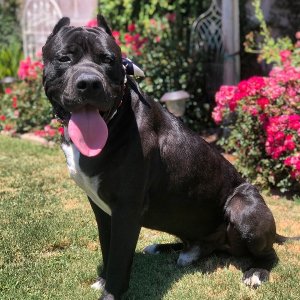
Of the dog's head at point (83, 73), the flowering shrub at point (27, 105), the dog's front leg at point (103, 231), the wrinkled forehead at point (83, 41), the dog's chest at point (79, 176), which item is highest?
the wrinkled forehead at point (83, 41)

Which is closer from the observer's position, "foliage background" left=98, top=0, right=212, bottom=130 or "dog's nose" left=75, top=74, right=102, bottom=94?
"dog's nose" left=75, top=74, right=102, bottom=94

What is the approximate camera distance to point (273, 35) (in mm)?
8469

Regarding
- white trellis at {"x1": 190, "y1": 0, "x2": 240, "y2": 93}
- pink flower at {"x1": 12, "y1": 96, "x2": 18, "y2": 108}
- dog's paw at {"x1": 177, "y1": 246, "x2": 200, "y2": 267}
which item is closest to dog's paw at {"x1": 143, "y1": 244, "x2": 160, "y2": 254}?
dog's paw at {"x1": 177, "y1": 246, "x2": 200, "y2": 267}

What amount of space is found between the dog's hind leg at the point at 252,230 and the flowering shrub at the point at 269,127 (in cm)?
166

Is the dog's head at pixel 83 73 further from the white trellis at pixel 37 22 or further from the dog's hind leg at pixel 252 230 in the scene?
the white trellis at pixel 37 22

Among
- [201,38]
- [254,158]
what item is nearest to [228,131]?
[254,158]

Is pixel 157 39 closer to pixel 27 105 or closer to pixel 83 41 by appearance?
pixel 27 105

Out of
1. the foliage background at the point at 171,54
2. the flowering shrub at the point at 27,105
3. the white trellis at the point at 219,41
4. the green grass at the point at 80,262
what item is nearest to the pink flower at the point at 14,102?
the flowering shrub at the point at 27,105

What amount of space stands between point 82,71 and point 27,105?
5656 mm

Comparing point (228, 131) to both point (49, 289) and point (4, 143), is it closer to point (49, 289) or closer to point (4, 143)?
point (4, 143)

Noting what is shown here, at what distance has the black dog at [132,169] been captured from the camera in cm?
277

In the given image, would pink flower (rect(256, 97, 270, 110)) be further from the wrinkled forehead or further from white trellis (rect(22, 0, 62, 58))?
white trellis (rect(22, 0, 62, 58))

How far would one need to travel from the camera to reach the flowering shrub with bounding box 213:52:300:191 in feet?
17.2

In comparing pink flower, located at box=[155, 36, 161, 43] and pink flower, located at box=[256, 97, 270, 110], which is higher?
pink flower, located at box=[155, 36, 161, 43]
